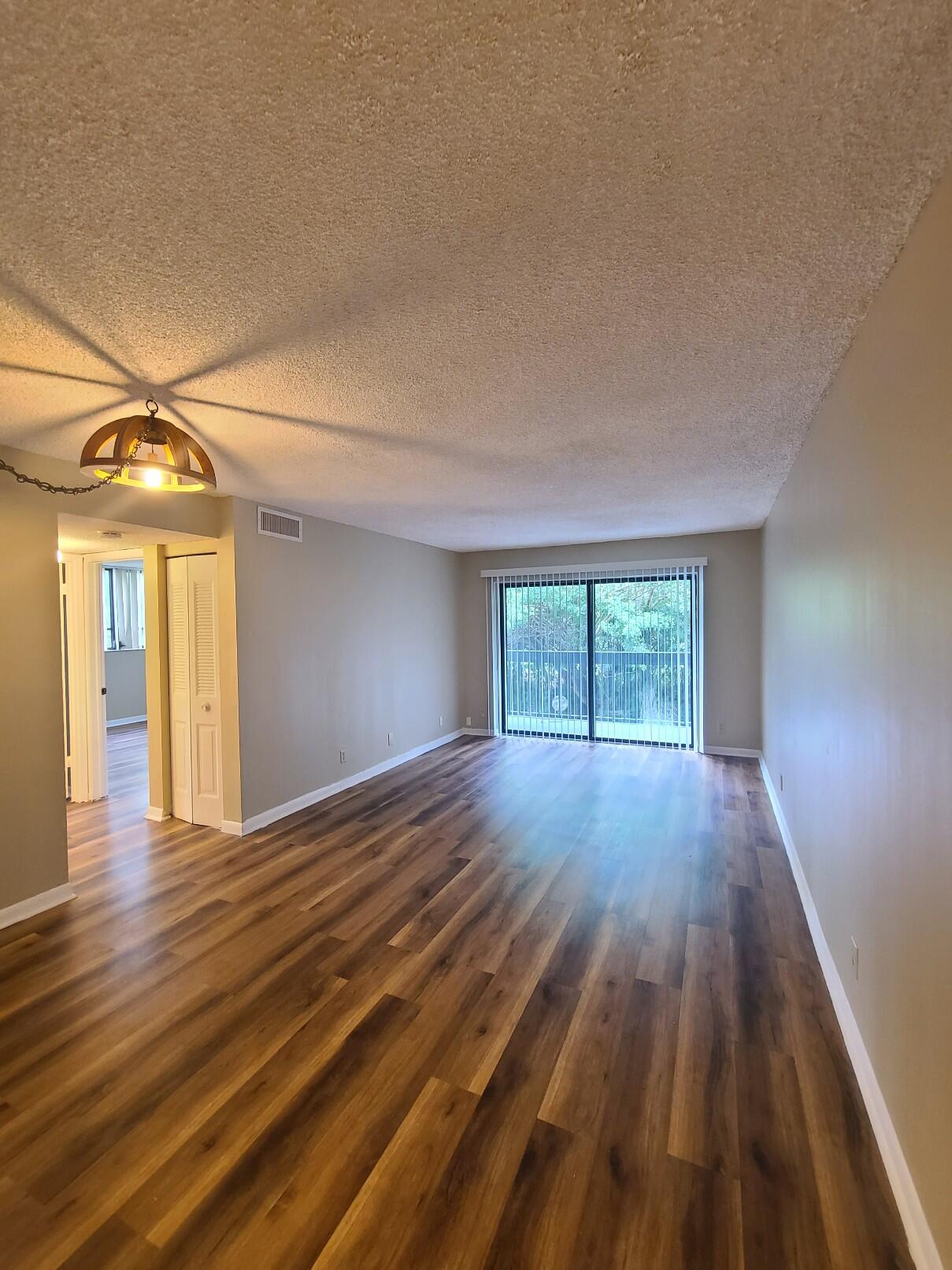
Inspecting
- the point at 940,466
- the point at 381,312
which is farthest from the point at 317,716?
the point at 940,466

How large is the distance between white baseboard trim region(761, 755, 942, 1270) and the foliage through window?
932cm

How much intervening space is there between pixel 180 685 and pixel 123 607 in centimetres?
556

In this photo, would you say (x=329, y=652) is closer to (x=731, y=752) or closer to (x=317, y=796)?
(x=317, y=796)

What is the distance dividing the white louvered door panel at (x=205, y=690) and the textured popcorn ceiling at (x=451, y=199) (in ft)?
5.65

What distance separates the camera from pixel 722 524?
549cm

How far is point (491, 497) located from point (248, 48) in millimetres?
3262

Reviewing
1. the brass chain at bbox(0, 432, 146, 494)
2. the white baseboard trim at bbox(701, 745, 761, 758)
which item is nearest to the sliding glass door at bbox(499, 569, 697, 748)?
the white baseboard trim at bbox(701, 745, 761, 758)

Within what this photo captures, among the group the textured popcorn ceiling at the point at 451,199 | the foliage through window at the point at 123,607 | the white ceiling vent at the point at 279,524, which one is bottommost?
the foliage through window at the point at 123,607

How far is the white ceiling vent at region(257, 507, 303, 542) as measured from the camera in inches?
162

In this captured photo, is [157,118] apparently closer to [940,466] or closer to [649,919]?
[940,466]

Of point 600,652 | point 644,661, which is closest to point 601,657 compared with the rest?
point 600,652

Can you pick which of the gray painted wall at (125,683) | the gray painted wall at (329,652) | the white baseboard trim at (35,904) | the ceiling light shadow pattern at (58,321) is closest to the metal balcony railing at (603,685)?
the gray painted wall at (329,652)

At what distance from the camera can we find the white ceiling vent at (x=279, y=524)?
4.11 metres

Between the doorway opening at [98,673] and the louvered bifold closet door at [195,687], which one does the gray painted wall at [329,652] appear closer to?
the louvered bifold closet door at [195,687]
